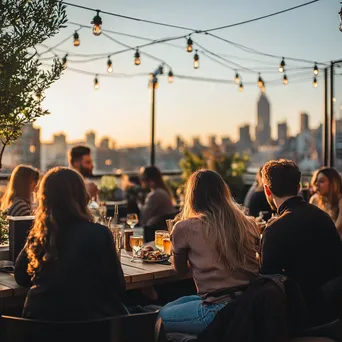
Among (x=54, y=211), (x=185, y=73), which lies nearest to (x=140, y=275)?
(x=54, y=211)

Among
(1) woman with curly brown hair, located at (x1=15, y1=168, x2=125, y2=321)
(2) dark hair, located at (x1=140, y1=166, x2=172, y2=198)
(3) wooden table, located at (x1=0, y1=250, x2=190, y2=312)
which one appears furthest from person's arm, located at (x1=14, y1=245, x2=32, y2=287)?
(2) dark hair, located at (x1=140, y1=166, x2=172, y2=198)

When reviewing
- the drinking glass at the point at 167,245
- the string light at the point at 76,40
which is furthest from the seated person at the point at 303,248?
the string light at the point at 76,40

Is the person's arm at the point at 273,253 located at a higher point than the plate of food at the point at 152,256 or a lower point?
higher

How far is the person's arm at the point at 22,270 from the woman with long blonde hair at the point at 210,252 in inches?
30.0

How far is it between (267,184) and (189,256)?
618 millimetres

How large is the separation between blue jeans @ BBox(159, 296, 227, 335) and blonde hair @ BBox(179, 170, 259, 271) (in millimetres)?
251

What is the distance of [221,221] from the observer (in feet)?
9.19

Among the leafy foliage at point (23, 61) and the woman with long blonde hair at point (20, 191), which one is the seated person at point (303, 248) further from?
the woman with long blonde hair at point (20, 191)

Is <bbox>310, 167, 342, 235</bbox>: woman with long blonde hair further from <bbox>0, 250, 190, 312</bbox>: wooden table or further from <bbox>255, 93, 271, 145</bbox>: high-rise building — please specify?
<bbox>255, 93, 271, 145</bbox>: high-rise building

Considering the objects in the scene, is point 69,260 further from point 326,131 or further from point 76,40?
point 326,131

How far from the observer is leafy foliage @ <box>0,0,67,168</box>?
339cm

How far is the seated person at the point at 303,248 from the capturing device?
269cm

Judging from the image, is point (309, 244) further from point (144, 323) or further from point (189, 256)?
point (144, 323)

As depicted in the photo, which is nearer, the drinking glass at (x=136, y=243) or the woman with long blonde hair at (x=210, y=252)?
the woman with long blonde hair at (x=210, y=252)
